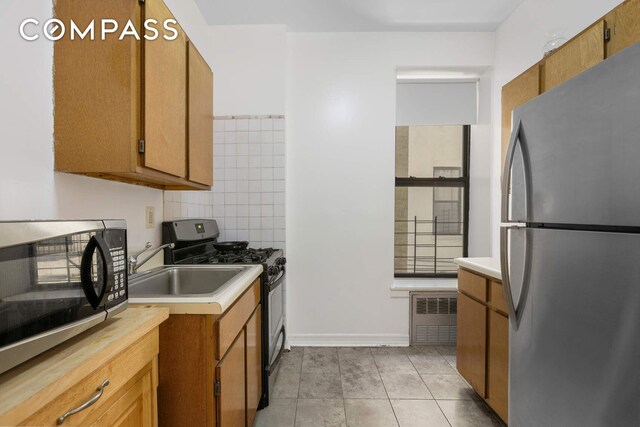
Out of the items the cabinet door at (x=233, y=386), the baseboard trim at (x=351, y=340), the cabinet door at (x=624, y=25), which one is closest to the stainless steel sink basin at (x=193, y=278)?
the cabinet door at (x=233, y=386)

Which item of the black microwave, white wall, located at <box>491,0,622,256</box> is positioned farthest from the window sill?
the black microwave

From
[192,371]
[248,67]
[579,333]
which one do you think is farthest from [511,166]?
[248,67]

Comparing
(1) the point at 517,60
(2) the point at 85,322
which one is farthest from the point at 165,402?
(1) the point at 517,60

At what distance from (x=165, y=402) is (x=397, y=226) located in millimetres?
2640

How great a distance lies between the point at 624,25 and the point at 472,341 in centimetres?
172

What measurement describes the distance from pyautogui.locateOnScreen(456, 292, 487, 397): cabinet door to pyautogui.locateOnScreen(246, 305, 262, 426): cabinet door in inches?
51.3

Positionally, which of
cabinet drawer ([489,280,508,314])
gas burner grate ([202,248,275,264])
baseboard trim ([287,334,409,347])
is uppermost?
gas burner grate ([202,248,275,264])

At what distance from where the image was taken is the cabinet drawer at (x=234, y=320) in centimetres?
122

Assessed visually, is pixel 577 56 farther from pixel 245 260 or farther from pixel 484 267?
pixel 245 260

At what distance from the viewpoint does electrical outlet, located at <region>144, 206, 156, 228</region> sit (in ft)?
6.02

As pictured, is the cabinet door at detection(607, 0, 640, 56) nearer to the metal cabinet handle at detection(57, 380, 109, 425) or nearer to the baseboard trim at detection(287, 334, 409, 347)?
the metal cabinet handle at detection(57, 380, 109, 425)

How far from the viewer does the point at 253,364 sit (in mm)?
1741

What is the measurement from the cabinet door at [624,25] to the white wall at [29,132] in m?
2.14

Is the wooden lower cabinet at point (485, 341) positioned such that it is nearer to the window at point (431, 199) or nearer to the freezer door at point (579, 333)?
the freezer door at point (579, 333)
